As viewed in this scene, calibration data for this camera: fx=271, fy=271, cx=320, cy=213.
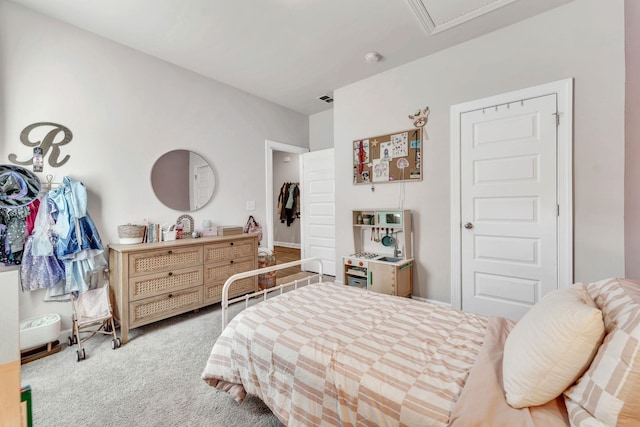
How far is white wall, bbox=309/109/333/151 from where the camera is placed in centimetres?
451

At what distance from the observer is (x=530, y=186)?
2381 millimetres

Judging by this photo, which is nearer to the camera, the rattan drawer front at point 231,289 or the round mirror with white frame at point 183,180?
the rattan drawer front at point 231,289

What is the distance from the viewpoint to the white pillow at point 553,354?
2.57ft

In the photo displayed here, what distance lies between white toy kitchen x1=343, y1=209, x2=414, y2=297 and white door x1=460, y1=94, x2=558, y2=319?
558mm

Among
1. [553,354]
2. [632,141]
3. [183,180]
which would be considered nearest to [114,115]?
[183,180]

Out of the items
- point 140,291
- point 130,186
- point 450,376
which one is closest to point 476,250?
point 450,376

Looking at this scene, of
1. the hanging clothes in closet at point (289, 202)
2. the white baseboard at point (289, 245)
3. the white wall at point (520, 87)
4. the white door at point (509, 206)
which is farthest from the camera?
the white baseboard at point (289, 245)

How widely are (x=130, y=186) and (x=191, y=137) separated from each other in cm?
87

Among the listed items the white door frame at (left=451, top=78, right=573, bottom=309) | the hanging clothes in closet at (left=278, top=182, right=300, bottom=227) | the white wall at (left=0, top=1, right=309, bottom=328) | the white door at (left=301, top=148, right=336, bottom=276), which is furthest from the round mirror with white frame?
the white door frame at (left=451, top=78, right=573, bottom=309)

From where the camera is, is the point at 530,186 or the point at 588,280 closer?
the point at 588,280

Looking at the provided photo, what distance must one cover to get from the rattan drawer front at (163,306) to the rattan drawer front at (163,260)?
26 centimetres

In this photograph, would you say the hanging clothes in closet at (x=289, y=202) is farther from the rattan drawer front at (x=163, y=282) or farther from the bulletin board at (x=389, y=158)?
the rattan drawer front at (x=163, y=282)

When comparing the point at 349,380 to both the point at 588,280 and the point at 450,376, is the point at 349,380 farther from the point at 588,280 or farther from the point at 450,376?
the point at 588,280

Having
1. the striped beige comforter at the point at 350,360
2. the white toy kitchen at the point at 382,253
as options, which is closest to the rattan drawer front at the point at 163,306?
the striped beige comforter at the point at 350,360
